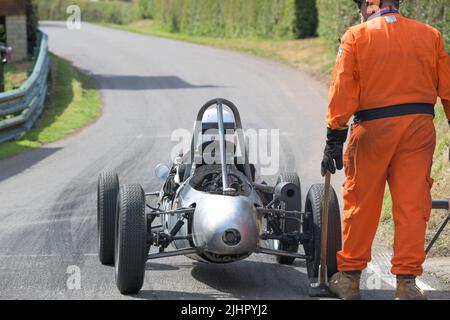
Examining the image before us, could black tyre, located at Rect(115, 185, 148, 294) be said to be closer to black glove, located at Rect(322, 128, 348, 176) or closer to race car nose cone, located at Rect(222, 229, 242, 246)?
race car nose cone, located at Rect(222, 229, 242, 246)

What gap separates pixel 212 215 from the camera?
7230mm

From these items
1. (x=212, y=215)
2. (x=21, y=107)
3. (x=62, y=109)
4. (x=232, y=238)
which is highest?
(x=212, y=215)

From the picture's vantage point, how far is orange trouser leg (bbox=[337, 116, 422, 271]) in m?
7.07

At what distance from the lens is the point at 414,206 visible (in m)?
6.95

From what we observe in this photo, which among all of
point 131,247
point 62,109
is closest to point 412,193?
point 131,247

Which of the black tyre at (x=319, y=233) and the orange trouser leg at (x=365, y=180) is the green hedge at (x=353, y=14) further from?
the orange trouser leg at (x=365, y=180)

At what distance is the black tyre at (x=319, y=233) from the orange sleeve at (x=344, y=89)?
94 cm

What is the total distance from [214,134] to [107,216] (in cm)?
120

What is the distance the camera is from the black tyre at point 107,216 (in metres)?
8.78

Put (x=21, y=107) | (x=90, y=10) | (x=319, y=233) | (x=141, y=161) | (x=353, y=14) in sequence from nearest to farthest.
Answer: (x=319, y=233), (x=141, y=161), (x=21, y=107), (x=353, y=14), (x=90, y=10)

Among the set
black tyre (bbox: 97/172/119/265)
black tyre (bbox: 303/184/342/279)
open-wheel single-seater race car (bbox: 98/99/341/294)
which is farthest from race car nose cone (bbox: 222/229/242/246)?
black tyre (bbox: 97/172/119/265)

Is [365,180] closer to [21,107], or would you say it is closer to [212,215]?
[212,215]
